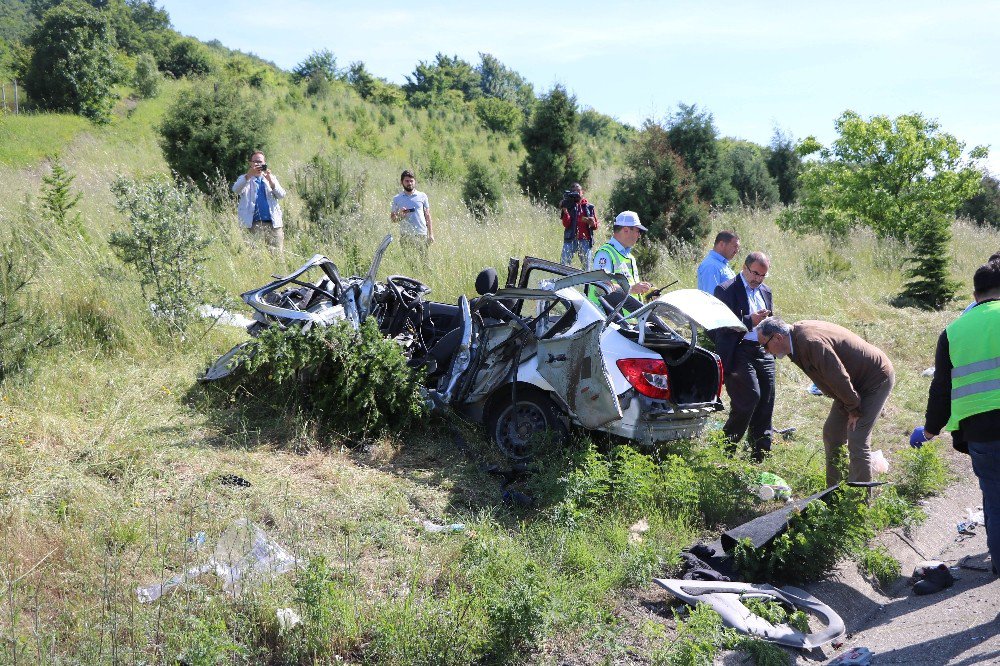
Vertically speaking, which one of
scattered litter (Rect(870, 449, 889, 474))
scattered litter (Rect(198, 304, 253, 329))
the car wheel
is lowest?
scattered litter (Rect(870, 449, 889, 474))

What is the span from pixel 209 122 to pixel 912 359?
1235cm

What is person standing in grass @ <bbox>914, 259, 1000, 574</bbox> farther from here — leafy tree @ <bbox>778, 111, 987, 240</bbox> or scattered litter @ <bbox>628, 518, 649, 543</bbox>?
leafy tree @ <bbox>778, 111, 987, 240</bbox>

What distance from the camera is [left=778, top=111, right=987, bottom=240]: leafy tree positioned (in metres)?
18.9

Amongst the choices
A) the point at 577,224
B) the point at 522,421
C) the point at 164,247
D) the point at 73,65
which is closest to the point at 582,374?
the point at 522,421

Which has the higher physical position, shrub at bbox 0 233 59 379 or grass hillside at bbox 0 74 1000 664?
shrub at bbox 0 233 59 379

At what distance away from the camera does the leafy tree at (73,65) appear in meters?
28.6

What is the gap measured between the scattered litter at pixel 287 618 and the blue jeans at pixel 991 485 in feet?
12.7

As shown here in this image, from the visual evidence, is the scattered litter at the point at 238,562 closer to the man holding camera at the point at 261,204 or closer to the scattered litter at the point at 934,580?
the scattered litter at the point at 934,580

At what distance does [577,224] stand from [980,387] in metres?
8.81

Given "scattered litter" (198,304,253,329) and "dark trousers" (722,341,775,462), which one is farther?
"scattered litter" (198,304,253,329)

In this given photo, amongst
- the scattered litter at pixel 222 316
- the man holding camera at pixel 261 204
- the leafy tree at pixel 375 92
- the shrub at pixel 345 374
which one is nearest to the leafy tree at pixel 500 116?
the leafy tree at pixel 375 92

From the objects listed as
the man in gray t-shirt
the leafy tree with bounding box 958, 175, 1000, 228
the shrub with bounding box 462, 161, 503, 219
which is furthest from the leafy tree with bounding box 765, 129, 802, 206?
the man in gray t-shirt

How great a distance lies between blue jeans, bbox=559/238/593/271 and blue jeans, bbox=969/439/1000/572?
8.84 metres

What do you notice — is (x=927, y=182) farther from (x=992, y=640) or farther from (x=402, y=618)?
(x=402, y=618)
